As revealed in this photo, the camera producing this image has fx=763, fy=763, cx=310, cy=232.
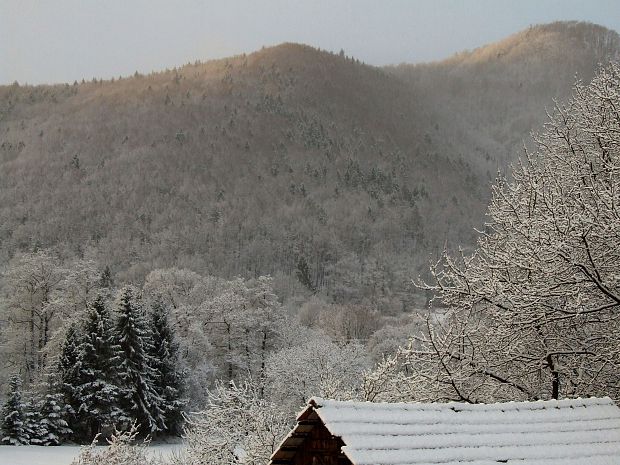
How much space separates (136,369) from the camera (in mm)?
47844

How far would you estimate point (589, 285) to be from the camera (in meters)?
11.5

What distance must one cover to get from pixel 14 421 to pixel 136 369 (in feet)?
25.4

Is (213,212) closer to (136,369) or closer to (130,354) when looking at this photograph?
(130,354)

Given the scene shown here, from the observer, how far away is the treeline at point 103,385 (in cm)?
4406

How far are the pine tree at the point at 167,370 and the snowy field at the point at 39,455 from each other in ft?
15.0

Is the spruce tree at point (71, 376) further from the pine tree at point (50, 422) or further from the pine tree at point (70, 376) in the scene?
the pine tree at point (50, 422)

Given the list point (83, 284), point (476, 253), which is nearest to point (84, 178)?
point (83, 284)

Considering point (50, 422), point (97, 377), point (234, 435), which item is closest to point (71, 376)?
point (97, 377)

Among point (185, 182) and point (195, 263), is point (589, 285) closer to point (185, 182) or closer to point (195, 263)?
point (195, 263)

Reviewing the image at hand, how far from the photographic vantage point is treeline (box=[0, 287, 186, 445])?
1735 inches

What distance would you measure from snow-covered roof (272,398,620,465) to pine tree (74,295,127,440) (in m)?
41.2

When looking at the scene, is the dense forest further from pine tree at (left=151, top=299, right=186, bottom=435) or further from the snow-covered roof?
the snow-covered roof

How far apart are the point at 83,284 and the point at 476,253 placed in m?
47.8

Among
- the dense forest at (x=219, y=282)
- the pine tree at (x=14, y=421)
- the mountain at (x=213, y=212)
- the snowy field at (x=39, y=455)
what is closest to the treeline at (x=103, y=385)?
the pine tree at (x=14, y=421)
